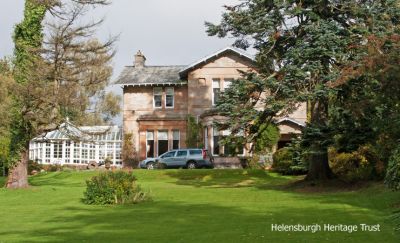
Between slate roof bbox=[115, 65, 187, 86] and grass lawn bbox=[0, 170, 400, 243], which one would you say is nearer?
grass lawn bbox=[0, 170, 400, 243]

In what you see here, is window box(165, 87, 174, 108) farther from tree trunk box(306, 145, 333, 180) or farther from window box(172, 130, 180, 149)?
tree trunk box(306, 145, 333, 180)

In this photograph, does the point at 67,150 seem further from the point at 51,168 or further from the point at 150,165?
the point at 150,165

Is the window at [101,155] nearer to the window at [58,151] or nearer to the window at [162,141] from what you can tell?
the window at [58,151]

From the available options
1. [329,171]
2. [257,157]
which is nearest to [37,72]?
[329,171]

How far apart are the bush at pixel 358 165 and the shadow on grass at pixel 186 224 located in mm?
8699

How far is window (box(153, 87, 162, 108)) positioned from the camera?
46875 mm

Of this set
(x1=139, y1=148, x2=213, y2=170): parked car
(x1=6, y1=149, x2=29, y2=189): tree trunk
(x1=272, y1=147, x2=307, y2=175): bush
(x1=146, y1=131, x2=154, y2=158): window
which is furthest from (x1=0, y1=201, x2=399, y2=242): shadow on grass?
(x1=146, y1=131, x2=154, y2=158): window

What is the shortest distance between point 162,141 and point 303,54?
24816 mm

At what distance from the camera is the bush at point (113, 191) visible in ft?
67.4

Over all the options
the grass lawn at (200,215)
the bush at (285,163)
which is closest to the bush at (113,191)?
the grass lawn at (200,215)

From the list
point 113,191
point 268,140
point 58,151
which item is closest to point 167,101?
point 268,140

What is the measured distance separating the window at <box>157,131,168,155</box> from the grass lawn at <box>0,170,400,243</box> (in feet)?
69.1

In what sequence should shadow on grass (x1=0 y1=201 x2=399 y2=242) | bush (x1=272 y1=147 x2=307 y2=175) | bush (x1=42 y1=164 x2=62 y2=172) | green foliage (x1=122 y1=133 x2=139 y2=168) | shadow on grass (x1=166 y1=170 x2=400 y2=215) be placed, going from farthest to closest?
green foliage (x1=122 y1=133 x2=139 y2=168), bush (x1=42 y1=164 x2=62 y2=172), bush (x1=272 y1=147 x2=307 y2=175), shadow on grass (x1=166 y1=170 x2=400 y2=215), shadow on grass (x1=0 y1=201 x2=399 y2=242)

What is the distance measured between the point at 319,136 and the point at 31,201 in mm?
12256
